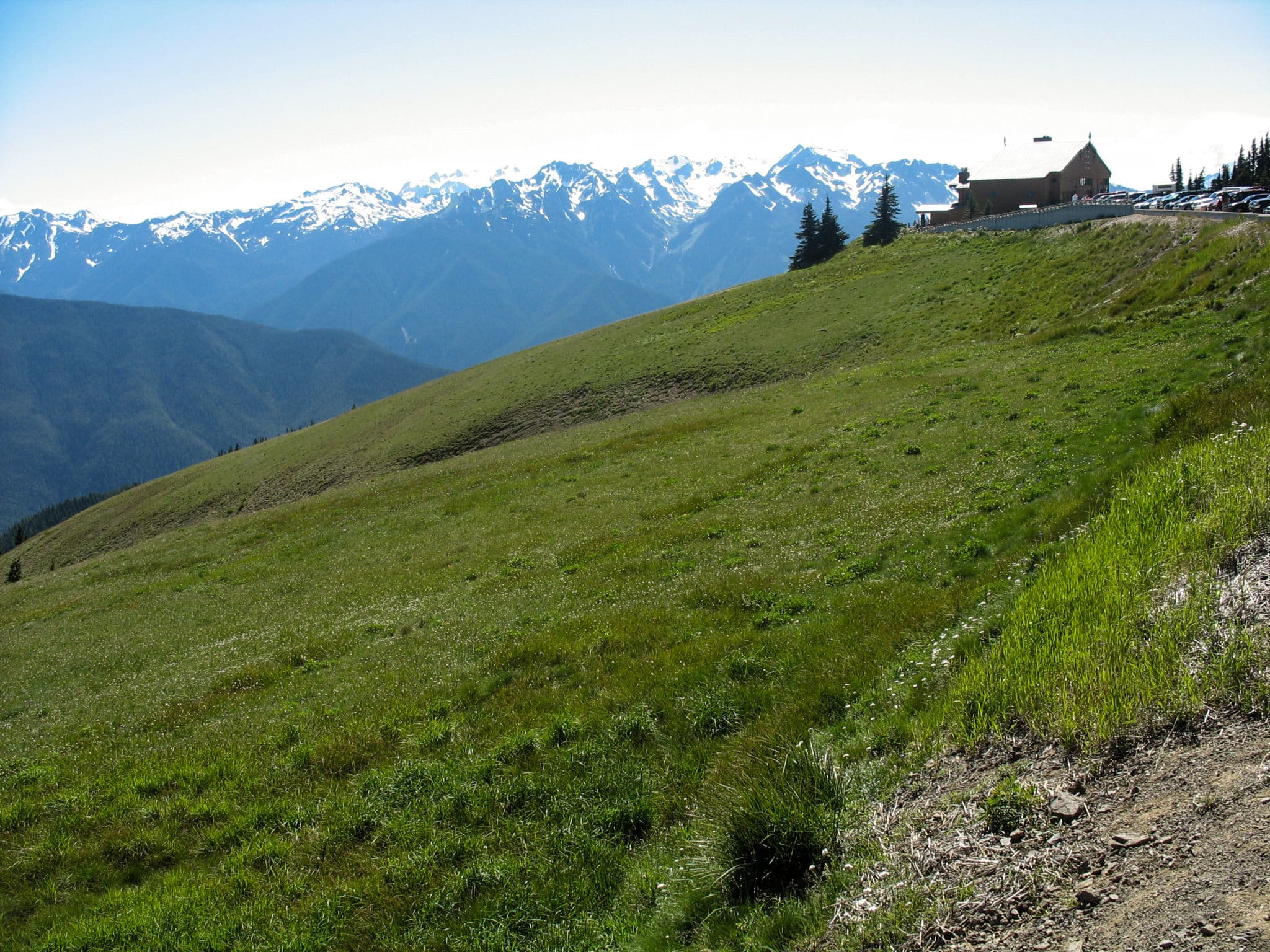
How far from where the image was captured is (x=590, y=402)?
212 feet

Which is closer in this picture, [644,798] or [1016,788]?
[1016,788]

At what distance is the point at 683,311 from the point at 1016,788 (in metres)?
89.6

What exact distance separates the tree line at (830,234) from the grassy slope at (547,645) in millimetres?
58312

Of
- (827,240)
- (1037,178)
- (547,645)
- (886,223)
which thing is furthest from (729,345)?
(1037,178)

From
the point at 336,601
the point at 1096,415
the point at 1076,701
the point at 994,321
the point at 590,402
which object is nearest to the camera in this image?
the point at 1076,701

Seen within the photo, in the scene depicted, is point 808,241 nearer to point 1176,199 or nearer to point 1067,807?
point 1176,199

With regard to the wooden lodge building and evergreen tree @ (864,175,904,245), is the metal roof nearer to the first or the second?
the wooden lodge building

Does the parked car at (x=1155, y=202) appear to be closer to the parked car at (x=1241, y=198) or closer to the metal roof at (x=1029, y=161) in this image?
the parked car at (x=1241, y=198)

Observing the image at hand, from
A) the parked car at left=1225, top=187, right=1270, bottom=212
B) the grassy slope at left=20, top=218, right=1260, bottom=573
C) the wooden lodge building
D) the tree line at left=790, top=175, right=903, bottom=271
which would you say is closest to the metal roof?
the wooden lodge building

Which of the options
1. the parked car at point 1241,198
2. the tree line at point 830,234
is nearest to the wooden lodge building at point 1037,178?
the tree line at point 830,234

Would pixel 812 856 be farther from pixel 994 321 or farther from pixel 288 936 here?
pixel 994 321

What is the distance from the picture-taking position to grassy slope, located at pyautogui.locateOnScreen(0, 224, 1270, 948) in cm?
820

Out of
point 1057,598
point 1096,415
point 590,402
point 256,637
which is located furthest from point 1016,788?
point 590,402

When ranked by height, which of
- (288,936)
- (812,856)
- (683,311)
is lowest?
(288,936)
